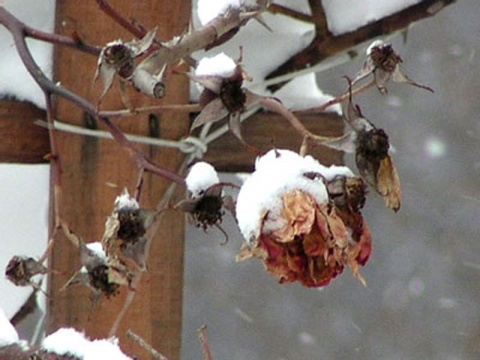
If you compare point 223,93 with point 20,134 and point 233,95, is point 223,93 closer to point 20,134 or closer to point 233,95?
point 233,95

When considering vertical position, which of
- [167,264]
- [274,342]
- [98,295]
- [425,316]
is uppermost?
[98,295]

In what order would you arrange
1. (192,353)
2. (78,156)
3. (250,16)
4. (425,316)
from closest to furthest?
1. (250,16)
2. (78,156)
3. (192,353)
4. (425,316)

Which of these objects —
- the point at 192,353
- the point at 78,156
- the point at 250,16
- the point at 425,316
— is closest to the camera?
the point at 250,16

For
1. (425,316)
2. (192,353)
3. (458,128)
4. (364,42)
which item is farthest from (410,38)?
(364,42)

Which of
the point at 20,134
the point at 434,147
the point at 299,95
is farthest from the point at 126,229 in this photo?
the point at 434,147

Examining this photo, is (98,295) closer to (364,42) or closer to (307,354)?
(364,42)

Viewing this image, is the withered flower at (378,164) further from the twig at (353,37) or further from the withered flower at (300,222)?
the twig at (353,37)

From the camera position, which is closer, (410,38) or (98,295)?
(98,295)

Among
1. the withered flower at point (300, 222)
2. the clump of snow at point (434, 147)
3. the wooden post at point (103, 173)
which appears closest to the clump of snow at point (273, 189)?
the withered flower at point (300, 222)
